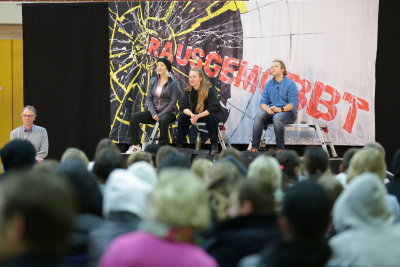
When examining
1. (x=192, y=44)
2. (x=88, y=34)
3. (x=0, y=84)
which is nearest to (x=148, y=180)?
(x=192, y=44)

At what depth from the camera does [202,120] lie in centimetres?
759

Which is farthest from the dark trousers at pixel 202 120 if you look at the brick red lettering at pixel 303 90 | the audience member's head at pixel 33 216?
the audience member's head at pixel 33 216

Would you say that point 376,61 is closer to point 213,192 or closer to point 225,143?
point 225,143

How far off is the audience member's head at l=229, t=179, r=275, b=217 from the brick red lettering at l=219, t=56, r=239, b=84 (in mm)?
6020

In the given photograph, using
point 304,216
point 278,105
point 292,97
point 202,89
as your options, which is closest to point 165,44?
point 202,89

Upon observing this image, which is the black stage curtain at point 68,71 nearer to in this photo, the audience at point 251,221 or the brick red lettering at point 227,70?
the brick red lettering at point 227,70

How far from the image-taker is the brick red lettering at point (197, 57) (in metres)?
8.30

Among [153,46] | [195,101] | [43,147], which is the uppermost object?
[153,46]

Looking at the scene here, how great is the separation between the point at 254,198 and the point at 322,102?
5964 mm

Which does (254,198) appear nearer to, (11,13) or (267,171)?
(267,171)

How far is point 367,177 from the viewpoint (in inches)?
94.7

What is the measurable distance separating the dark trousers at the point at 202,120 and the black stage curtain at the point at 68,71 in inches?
57.1

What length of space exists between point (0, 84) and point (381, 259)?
849cm

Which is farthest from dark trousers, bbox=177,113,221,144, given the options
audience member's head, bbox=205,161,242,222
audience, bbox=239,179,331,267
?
audience, bbox=239,179,331,267
